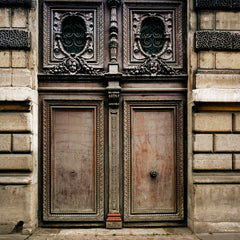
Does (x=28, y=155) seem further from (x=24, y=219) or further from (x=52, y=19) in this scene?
(x=52, y=19)

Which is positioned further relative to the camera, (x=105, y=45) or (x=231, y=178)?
(x=105, y=45)

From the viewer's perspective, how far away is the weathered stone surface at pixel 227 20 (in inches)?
233

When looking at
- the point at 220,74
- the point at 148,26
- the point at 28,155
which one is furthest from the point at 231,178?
the point at 28,155

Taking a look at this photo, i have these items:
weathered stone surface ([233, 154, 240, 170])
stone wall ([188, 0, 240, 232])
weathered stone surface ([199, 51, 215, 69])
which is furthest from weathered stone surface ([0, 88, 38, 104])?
weathered stone surface ([233, 154, 240, 170])

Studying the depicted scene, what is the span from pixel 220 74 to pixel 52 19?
13.6ft

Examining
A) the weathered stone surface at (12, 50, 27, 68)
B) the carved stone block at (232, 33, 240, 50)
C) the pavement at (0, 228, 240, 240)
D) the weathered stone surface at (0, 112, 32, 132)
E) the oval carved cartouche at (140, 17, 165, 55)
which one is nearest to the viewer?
the pavement at (0, 228, 240, 240)

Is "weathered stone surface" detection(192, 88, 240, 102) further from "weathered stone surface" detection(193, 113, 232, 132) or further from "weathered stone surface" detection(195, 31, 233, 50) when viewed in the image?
"weathered stone surface" detection(195, 31, 233, 50)

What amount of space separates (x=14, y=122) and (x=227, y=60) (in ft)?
16.4

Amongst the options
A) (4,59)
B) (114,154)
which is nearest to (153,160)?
(114,154)

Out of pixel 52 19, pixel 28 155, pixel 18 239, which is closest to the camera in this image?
pixel 18 239

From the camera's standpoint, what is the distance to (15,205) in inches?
220

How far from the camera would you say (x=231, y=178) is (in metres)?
5.78

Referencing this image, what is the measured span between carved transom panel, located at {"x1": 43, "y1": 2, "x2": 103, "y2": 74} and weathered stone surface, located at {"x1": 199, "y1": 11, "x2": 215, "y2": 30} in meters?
2.36

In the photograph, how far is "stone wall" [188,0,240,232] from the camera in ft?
18.8
